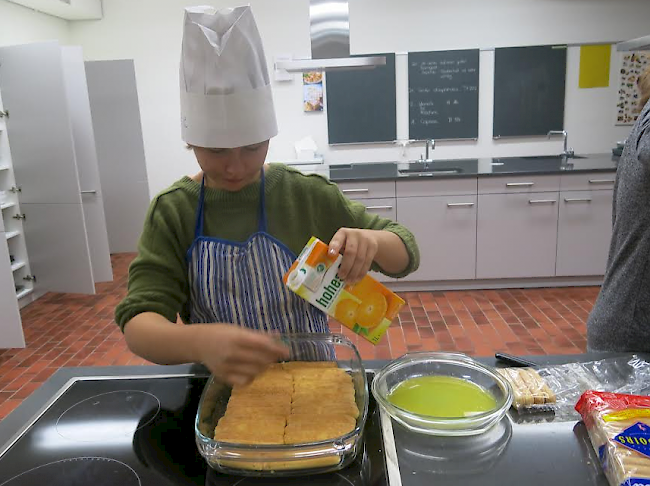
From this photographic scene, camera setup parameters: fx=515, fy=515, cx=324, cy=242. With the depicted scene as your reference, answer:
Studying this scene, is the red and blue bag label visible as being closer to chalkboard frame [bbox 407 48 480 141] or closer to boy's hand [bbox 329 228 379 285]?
boy's hand [bbox 329 228 379 285]

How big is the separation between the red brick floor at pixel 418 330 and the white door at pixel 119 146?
123cm

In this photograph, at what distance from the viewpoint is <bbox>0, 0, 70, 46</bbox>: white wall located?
388cm

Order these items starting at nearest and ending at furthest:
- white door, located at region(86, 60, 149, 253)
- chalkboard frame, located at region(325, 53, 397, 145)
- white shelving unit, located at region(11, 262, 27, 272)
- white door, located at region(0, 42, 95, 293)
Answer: white door, located at region(0, 42, 95, 293)
white shelving unit, located at region(11, 262, 27, 272)
chalkboard frame, located at region(325, 53, 397, 145)
white door, located at region(86, 60, 149, 253)

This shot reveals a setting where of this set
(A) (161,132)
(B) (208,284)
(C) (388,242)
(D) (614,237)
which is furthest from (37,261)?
(D) (614,237)

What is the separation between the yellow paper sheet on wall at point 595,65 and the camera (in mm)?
4539

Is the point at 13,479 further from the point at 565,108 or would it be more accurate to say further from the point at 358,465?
the point at 565,108

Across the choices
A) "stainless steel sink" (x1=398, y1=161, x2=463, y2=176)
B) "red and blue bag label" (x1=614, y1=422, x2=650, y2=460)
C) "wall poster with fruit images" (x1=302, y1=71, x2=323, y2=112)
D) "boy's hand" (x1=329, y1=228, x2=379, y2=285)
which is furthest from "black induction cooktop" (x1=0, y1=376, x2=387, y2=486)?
"wall poster with fruit images" (x1=302, y1=71, x2=323, y2=112)

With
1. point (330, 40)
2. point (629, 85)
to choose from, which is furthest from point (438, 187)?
point (629, 85)

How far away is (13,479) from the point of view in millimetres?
749

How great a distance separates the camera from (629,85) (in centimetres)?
458

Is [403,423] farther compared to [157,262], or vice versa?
[157,262]

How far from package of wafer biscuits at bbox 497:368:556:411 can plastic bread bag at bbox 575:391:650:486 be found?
6 cm

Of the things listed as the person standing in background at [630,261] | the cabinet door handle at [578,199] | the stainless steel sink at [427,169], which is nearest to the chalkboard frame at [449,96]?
the stainless steel sink at [427,169]

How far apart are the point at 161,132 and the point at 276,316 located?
4297mm
